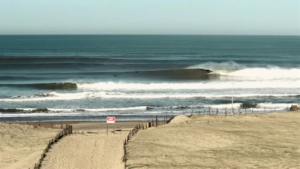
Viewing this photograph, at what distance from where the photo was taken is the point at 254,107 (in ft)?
93.3

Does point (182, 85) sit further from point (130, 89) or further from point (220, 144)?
point (220, 144)

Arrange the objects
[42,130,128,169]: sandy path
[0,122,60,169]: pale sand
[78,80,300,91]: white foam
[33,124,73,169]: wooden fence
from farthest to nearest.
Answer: [78,80,300,91]: white foam → [0,122,60,169]: pale sand → [42,130,128,169]: sandy path → [33,124,73,169]: wooden fence

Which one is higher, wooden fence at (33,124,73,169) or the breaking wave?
the breaking wave

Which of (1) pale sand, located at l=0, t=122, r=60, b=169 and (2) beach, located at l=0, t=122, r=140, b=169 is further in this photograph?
(1) pale sand, located at l=0, t=122, r=60, b=169

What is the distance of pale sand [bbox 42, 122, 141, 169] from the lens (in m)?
14.8

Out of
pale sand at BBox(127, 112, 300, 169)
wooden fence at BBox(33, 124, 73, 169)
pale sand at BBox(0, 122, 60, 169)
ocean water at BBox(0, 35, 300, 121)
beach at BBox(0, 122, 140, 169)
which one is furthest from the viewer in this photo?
ocean water at BBox(0, 35, 300, 121)

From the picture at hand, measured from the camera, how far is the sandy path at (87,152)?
14.8 metres

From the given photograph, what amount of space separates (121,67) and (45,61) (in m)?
14.2

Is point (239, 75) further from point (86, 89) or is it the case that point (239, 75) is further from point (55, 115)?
point (55, 115)

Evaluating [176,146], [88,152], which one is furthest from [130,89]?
[176,146]

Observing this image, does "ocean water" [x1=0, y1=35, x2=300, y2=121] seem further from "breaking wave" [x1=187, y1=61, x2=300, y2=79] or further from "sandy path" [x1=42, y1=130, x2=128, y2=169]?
"sandy path" [x1=42, y1=130, x2=128, y2=169]

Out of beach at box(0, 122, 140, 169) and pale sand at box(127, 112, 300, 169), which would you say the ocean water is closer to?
pale sand at box(127, 112, 300, 169)

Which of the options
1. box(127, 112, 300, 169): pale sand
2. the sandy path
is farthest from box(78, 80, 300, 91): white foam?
the sandy path

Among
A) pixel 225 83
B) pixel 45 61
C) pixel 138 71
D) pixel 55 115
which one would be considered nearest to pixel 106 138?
pixel 55 115
